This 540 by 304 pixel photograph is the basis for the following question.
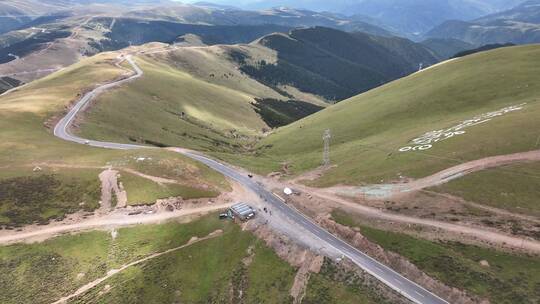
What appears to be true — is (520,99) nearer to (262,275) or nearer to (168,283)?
(262,275)

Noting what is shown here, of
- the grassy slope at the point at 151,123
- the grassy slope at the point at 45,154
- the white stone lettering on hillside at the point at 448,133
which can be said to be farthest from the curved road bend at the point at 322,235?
the white stone lettering on hillside at the point at 448,133

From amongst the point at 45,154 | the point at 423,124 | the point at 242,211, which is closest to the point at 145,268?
the point at 242,211

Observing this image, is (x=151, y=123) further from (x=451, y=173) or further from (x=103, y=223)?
(x=451, y=173)

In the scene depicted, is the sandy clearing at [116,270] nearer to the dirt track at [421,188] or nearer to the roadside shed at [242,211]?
the roadside shed at [242,211]

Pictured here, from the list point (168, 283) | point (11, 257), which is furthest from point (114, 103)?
point (168, 283)

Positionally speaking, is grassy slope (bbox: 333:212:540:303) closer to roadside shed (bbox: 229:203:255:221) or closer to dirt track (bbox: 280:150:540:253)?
dirt track (bbox: 280:150:540:253)

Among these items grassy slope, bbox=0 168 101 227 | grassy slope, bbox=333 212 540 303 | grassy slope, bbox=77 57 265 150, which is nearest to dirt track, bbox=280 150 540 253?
grassy slope, bbox=333 212 540 303
